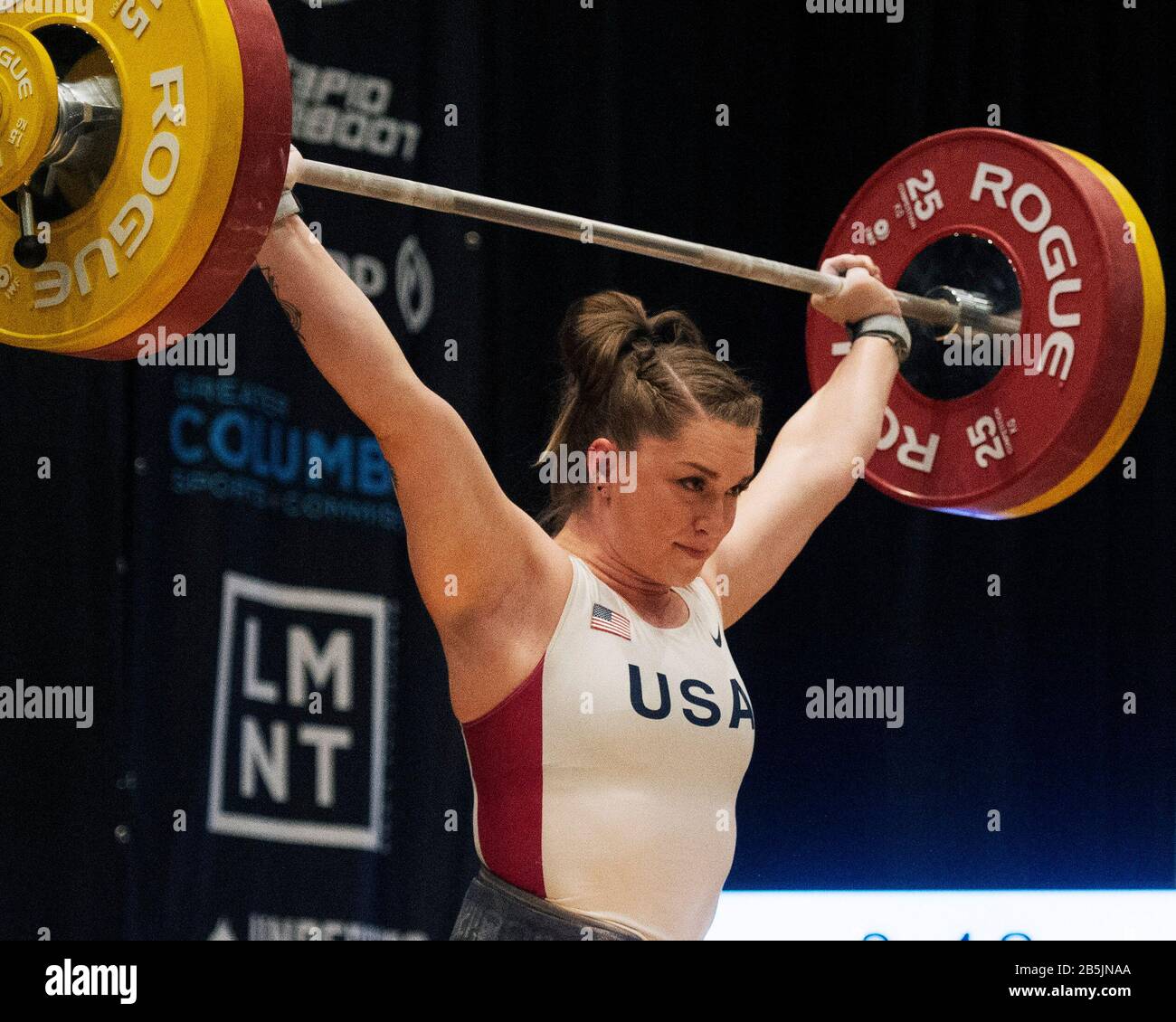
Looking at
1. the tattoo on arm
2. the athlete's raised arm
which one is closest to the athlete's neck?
the athlete's raised arm

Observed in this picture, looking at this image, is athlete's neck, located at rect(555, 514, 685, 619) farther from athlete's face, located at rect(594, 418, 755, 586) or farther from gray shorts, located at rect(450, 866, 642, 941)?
gray shorts, located at rect(450, 866, 642, 941)

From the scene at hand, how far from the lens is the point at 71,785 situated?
3354 millimetres

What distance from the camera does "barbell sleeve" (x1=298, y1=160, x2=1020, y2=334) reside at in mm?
2062

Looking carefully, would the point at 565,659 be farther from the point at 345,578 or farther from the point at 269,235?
the point at 345,578

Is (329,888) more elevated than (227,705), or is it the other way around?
(227,705)

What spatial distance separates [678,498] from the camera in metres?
2.23

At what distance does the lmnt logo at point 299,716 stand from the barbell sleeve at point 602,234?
4.24 feet

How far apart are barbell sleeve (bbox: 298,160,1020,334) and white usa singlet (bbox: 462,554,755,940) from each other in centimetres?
51

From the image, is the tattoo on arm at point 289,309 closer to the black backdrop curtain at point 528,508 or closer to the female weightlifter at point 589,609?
the female weightlifter at point 589,609

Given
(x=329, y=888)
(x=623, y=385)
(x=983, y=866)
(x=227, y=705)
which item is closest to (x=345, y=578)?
(x=227, y=705)

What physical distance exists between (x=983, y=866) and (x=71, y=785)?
220cm

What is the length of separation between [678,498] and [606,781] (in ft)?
1.34

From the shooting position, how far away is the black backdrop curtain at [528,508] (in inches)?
134

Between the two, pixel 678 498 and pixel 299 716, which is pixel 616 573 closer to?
pixel 678 498
